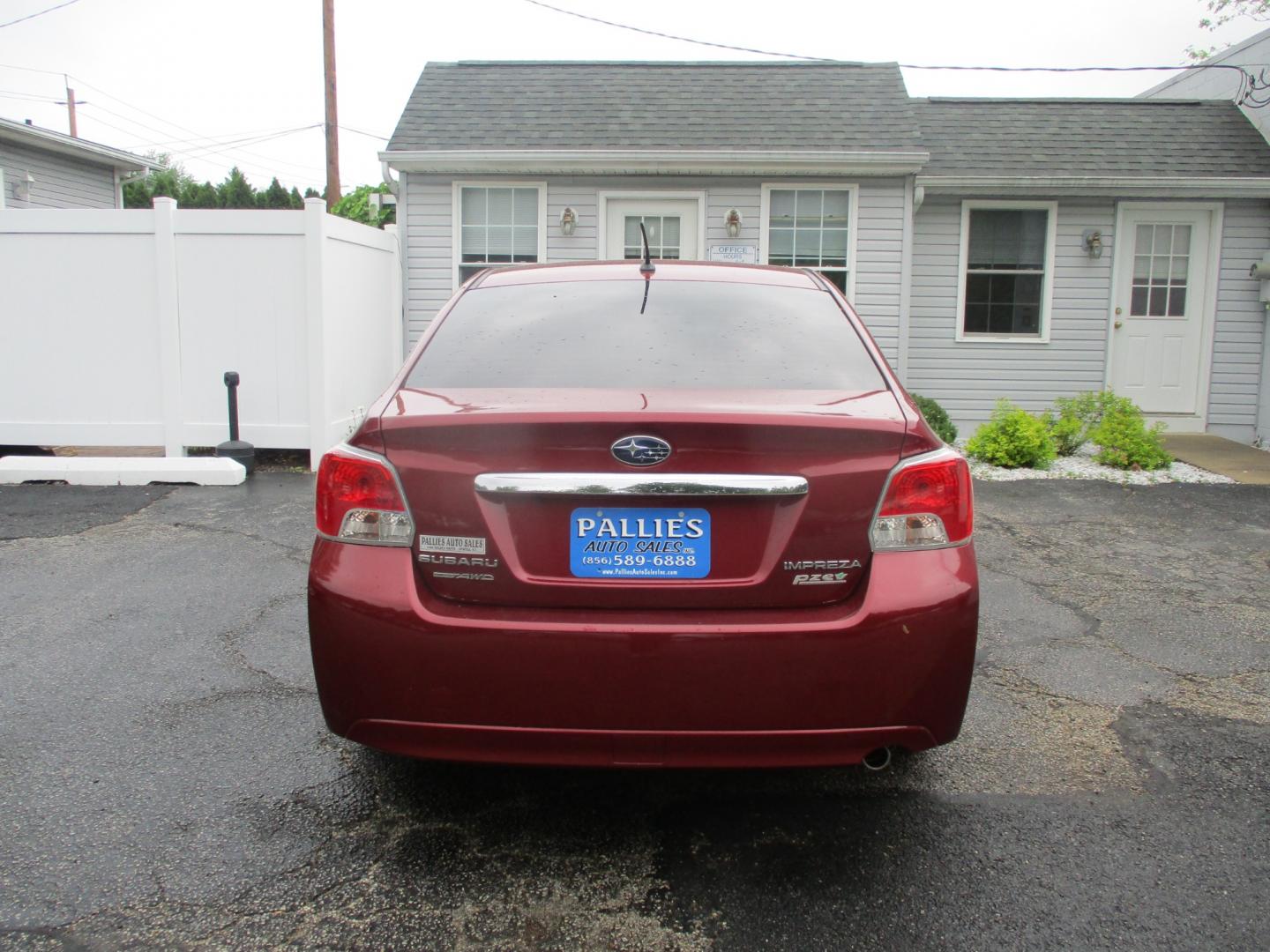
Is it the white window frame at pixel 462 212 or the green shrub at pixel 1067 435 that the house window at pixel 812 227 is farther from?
the green shrub at pixel 1067 435

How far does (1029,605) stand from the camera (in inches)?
194

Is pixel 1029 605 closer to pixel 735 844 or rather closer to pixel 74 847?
pixel 735 844

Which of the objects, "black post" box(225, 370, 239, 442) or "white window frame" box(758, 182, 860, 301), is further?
"white window frame" box(758, 182, 860, 301)

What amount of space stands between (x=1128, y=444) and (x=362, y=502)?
27.3ft

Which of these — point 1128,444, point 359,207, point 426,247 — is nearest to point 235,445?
point 426,247

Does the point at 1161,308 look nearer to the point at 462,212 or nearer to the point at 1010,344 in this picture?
the point at 1010,344

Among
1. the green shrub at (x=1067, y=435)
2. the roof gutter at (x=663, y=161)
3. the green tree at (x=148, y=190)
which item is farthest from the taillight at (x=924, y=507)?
the green tree at (x=148, y=190)

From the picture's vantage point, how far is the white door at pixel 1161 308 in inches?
440

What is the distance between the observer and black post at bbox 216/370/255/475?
8.13 metres

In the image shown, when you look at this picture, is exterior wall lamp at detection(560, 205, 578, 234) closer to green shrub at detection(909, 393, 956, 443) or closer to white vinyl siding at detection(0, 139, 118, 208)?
green shrub at detection(909, 393, 956, 443)

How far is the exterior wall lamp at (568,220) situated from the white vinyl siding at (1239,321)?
23.6 ft

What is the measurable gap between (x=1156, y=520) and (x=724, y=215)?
18.5ft

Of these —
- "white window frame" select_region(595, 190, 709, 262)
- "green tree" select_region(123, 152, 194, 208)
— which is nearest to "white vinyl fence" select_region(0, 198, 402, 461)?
"white window frame" select_region(595, 190, 709, 262)

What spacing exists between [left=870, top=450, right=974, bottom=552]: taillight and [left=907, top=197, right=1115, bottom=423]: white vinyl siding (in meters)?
9.23
